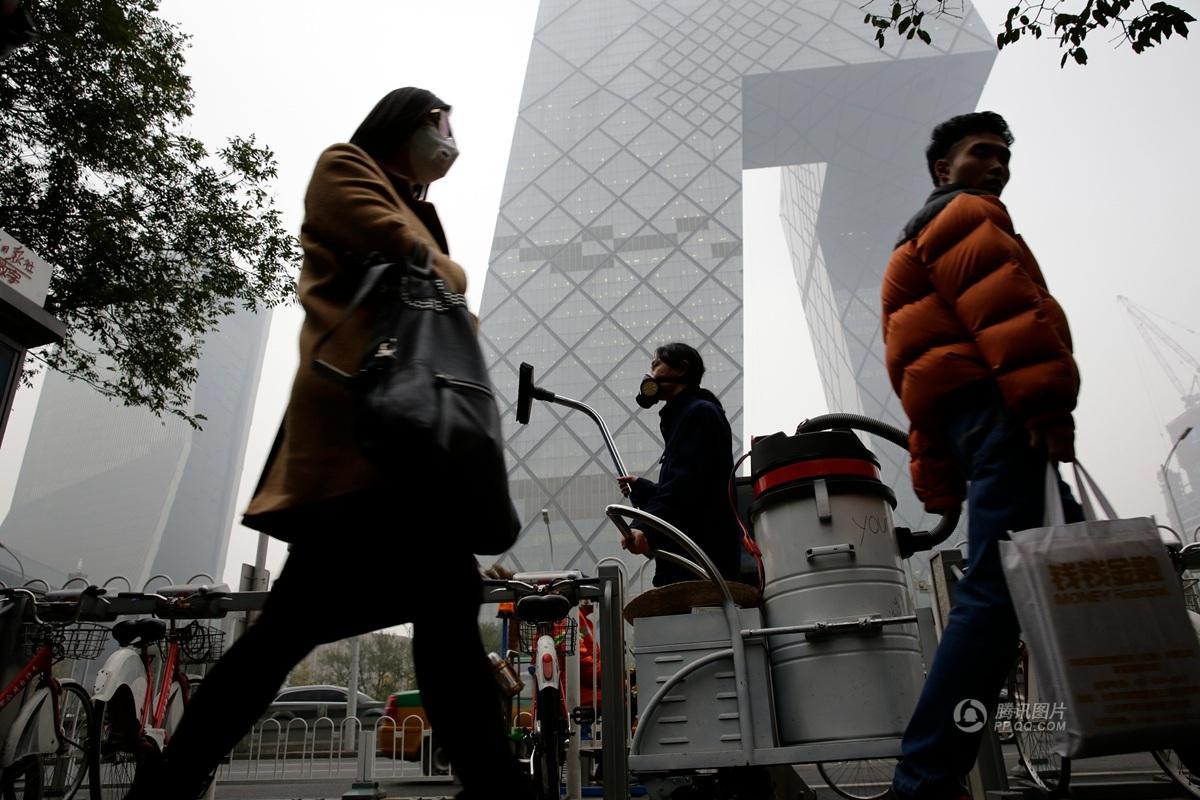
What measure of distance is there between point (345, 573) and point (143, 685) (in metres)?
2.47

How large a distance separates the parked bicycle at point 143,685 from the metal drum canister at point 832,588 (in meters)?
2.19

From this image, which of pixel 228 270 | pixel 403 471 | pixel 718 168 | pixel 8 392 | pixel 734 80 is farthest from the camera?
pixel 734 80

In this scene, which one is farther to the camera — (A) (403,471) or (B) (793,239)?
(B) (793,239)

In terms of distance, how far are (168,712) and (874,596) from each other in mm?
2736

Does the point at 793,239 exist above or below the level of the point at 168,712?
above

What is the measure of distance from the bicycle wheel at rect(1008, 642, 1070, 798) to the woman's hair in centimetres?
211

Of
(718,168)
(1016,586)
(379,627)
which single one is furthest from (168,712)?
(718,168)

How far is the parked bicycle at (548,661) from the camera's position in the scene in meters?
2.96

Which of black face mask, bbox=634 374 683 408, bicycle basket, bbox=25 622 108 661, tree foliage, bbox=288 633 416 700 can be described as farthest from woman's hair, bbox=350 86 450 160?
tree foliage, bbox=288 633 416 700

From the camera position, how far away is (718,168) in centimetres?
3909

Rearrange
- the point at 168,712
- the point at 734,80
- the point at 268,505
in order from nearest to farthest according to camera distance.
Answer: the point at 268,505 < the point at 168,712 < the point at 734,80

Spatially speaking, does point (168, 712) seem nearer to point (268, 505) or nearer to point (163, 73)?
point (268, 505)

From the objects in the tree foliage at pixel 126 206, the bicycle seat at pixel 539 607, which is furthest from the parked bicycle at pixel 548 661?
the tree foliage at pixel 126 206

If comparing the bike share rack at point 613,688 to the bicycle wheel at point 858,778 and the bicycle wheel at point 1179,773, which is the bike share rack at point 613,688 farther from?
the bicycle wheel at point 1179,773
